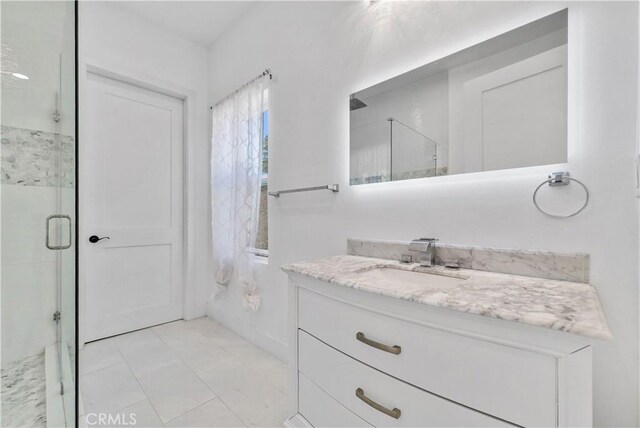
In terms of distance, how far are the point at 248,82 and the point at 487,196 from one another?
198 centimetres

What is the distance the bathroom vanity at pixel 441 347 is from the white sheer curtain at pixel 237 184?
41.2 inches

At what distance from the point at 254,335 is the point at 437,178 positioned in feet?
6.05

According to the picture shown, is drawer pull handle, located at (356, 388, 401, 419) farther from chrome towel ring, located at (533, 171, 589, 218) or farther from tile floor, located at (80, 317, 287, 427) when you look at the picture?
chrome towel ring, located at (533, 171, 589, 218)

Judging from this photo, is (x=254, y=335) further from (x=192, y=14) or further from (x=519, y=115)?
(x=192, y=14)

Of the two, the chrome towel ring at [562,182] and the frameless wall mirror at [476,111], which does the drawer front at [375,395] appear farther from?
the frameless wall mirror at [476,111]

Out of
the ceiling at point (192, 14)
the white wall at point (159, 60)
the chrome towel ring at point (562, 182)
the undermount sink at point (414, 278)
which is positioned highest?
the ceiling at point (192, 14)

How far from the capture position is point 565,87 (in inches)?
37.9

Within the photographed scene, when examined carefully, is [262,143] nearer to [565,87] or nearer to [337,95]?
[337,95]

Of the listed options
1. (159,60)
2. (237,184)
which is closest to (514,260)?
(237,184)

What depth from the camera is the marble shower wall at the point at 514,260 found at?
3.06 feet

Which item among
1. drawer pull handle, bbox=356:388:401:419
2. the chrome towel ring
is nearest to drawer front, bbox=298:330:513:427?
drawer pull handle, bbox=356:388:401:419

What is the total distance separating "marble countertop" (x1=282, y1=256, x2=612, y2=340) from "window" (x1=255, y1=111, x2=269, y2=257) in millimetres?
1148

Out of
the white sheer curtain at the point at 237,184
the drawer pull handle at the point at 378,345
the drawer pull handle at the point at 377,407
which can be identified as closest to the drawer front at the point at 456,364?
the drawer pull handle at the point at 378,345

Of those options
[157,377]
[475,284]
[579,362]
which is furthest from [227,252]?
[579,362]
